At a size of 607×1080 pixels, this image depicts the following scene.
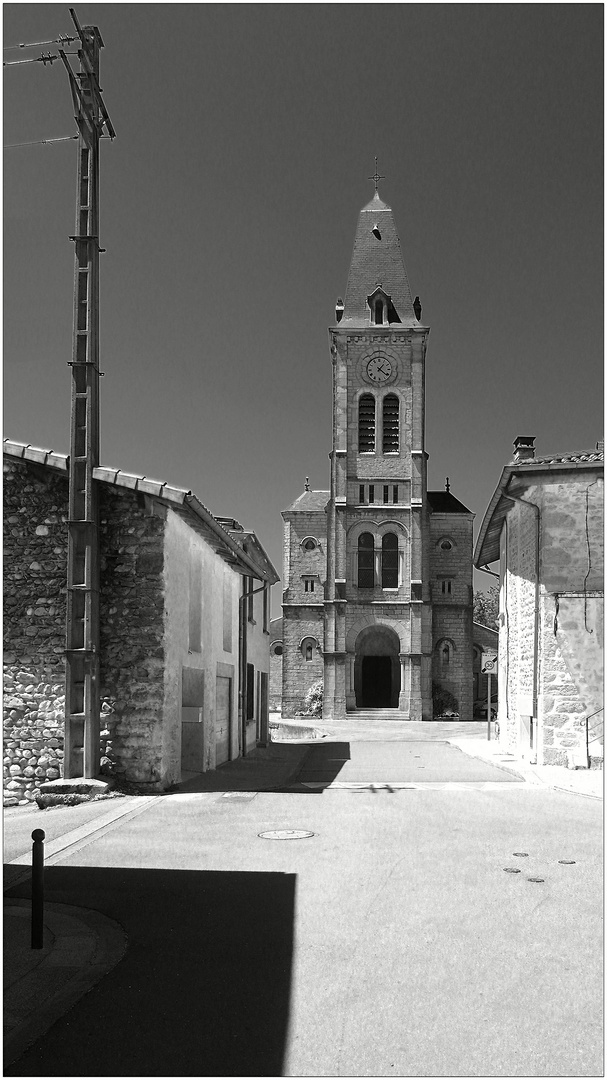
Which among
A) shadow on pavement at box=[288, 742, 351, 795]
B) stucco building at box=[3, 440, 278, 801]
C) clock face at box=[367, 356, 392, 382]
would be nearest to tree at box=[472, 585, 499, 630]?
clock face at box=[367, 356, 392, 382]

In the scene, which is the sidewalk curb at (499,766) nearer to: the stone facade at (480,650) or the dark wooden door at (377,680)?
the dark wooden door at (377,680)

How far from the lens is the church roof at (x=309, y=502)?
2025 inches

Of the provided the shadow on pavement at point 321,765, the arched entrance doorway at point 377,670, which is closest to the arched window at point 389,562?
the arched entrance doorway at point 377,670

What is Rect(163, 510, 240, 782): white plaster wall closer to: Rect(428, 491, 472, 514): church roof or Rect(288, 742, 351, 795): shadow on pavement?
Rect(288, 742, 351, 795): shadow on pavement

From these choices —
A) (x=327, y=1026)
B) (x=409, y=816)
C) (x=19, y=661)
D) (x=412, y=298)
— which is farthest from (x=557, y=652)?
(x=412, y=298)

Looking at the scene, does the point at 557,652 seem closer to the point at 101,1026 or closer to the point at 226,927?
the point at 226,927

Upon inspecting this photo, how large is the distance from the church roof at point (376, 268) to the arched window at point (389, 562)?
12.0 m

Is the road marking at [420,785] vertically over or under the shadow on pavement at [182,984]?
under

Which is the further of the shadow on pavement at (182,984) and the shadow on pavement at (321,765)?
the shadow on pavement at (321,765)

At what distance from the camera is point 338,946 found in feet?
19.4

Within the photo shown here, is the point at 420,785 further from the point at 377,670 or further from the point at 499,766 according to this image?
the point at 377,670

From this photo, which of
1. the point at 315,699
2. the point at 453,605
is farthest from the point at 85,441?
the point at 453,605

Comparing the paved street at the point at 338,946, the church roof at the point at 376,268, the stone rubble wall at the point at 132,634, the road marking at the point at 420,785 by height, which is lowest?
the road marking at the point at 420,785

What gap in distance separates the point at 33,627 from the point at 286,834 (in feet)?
16.3
